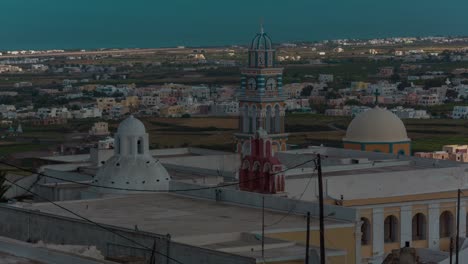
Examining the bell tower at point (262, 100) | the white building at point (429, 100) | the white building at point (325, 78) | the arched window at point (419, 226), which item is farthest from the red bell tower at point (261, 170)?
the white building at point (325, 78)

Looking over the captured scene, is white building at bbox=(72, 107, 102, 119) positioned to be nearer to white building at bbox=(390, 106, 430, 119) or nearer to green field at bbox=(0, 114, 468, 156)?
green field at bbox=(0, 114, 468, 156)

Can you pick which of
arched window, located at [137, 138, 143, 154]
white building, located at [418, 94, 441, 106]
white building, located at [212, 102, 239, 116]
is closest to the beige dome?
arched window, located at [137, 138, 143, 154]

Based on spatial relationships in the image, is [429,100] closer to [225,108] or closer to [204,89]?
[225,108]

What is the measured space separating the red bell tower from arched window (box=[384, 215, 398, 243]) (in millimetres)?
2707

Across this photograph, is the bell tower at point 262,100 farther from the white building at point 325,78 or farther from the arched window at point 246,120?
the white building at point 325,78

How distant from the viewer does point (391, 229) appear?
103 feet

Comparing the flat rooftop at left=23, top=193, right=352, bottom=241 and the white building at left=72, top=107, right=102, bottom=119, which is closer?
the flat rooftop at left=23, top=193, right=352, bottom=241

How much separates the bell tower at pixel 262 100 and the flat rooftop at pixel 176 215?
933 centimetres

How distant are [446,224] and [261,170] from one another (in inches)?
187

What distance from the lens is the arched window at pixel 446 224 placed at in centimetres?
3219

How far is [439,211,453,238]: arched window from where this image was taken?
32188 millimetres

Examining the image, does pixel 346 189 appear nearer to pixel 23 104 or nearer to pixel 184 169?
pixel 184 169

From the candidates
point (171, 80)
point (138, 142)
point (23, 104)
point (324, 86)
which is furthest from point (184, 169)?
point (171, 80)

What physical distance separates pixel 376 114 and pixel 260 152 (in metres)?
7.45
